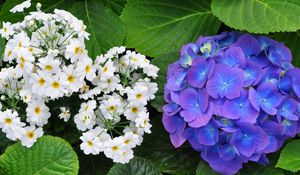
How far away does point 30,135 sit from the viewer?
1616 mm

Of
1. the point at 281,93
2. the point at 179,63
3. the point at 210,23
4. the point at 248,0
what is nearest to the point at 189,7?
the point at 210,23

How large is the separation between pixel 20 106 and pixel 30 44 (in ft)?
0.70

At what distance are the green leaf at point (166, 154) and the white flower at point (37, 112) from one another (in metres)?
0.32

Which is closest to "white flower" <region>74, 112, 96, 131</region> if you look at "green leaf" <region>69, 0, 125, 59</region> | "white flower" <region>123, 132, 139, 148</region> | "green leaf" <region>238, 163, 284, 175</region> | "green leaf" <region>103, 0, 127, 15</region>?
"white flower" <region>123, 132, 139, 148</region>

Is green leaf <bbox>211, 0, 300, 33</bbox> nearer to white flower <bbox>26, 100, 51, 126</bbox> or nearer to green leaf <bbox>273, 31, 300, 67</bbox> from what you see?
green leaf <bbox>273, 31, 300, 67</bbox>

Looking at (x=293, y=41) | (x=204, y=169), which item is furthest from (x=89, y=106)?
(x=293, y=41)

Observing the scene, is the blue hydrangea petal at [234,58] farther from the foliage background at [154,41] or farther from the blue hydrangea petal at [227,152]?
the blue hydrangea petal at [227,152]

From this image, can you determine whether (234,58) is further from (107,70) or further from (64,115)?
(64,115)

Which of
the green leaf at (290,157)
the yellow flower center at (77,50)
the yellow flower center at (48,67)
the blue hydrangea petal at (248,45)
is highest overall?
the blue hydrangea petal at (248,45)

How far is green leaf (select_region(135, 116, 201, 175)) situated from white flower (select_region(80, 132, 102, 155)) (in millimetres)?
219

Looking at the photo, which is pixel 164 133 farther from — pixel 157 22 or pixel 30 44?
pixel 30 44

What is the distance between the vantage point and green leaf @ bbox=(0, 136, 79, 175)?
5.22ft

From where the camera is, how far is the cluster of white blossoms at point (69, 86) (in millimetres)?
1564

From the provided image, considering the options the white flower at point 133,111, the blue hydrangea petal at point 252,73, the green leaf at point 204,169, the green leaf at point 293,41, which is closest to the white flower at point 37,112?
the white flower at point 133,111
